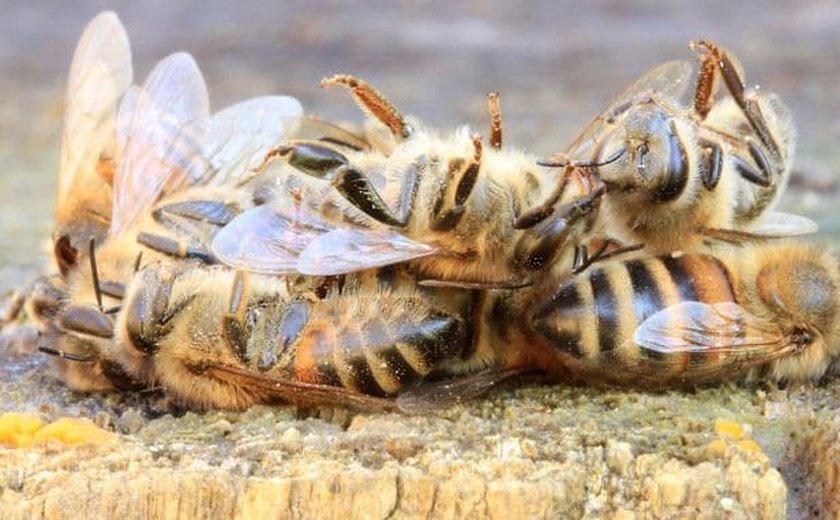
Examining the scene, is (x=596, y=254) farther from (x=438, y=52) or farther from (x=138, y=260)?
(x=438, y=52)

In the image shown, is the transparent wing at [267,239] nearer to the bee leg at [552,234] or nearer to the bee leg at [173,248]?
the bee leg at [173,248]

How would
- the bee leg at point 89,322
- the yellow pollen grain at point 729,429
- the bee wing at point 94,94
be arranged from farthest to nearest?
the bee wing at point 94,94
the bee leg at point 89,322
the yellow pollen grain at point 729,429

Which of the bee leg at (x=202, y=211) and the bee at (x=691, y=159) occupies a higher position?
the bee at (x=691, y=159)

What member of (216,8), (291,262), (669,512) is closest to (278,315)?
(291,262)

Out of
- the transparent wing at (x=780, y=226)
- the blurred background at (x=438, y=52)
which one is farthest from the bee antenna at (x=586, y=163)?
the blurred background at (x=438, y=52)

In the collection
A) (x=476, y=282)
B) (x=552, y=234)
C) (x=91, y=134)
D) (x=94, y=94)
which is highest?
(x=94, y=94)

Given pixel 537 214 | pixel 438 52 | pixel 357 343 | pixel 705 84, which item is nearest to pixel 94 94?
pixel 357 343
